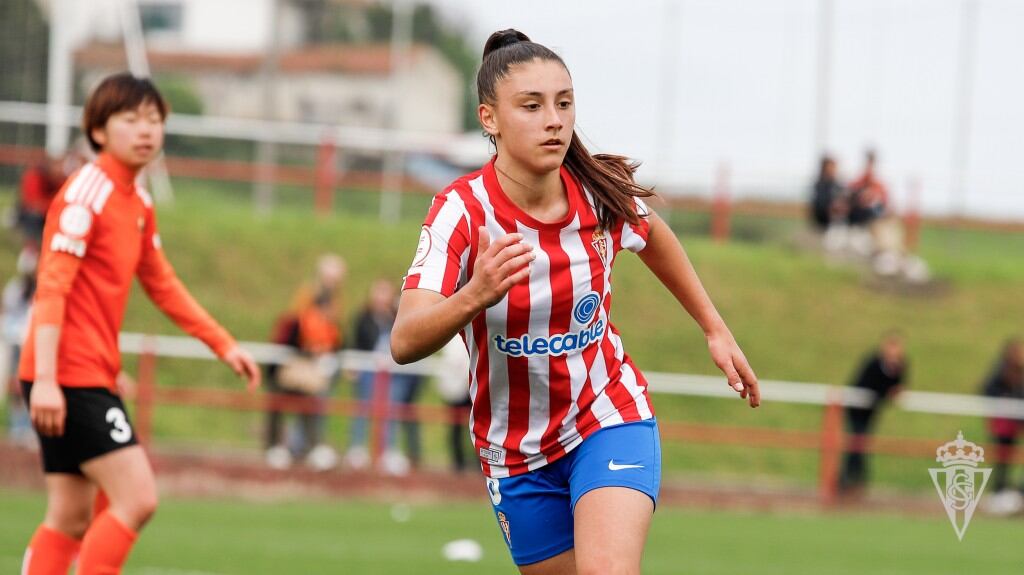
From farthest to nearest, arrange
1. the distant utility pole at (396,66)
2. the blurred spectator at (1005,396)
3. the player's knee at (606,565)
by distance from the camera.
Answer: the distant utility pole at (396,66)
the blurred spectator at (1005,396)
the player's knee at (606,565)

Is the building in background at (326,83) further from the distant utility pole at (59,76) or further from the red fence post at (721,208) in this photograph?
the red fence post at (721,208)

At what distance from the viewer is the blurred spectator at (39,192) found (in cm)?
1731

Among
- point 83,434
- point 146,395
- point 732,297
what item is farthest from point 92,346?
point 732,297

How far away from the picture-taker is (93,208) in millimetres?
5914

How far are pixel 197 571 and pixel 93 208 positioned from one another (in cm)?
347

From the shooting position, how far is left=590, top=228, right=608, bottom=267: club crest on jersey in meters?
4.87

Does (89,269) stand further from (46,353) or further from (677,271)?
(677,271)

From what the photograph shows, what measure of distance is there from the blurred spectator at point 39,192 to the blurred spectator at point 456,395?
5.41 meters

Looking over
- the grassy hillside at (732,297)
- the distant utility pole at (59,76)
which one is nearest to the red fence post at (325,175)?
the grassy hillside at (732,297)

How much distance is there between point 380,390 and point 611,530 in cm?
1038

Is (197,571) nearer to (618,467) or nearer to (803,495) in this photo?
(618,467)

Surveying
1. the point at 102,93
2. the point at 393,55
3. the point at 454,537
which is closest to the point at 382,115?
the point at 393,55

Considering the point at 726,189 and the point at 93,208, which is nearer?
the point at 93,208

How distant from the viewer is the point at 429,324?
419cm
